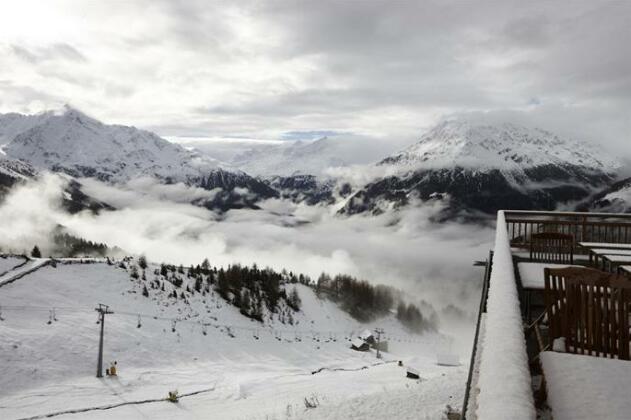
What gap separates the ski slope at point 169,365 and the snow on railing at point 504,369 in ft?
34.3

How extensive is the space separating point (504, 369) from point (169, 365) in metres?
38.2

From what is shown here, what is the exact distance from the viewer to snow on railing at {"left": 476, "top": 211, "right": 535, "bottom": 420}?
1910 mm

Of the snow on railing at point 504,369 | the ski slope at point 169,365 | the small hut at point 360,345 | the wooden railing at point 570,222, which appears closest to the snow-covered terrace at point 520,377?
the snow on railing at point 504,369

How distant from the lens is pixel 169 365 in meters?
36.2

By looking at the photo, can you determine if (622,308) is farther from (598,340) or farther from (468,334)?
(468,334)

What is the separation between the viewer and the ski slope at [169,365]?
19.7 meters

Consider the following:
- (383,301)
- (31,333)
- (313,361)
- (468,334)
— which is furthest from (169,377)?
(468,334)

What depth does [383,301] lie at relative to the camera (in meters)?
131

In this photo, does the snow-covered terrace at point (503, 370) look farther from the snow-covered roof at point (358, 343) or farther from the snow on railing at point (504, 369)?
the snow-covered roof at point (358, 343)

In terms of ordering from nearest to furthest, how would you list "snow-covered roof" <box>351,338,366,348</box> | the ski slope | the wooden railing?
the wooden railing → the ski slope → "snow-covered roof" <box>351,338,366,348</box>

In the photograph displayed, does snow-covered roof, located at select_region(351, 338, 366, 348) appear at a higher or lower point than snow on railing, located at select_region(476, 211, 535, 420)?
lower

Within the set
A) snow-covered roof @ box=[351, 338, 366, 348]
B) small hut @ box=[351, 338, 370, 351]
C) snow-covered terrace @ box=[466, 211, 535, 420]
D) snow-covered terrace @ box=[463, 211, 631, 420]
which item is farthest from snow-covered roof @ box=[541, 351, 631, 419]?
snow-covered roof @ box=[351, 338, 366, 348]

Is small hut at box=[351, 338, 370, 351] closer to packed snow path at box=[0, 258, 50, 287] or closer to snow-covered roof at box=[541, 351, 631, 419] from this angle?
packed snow path at box=[0, 258, 50, 287]

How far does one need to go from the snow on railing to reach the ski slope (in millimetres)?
10448
